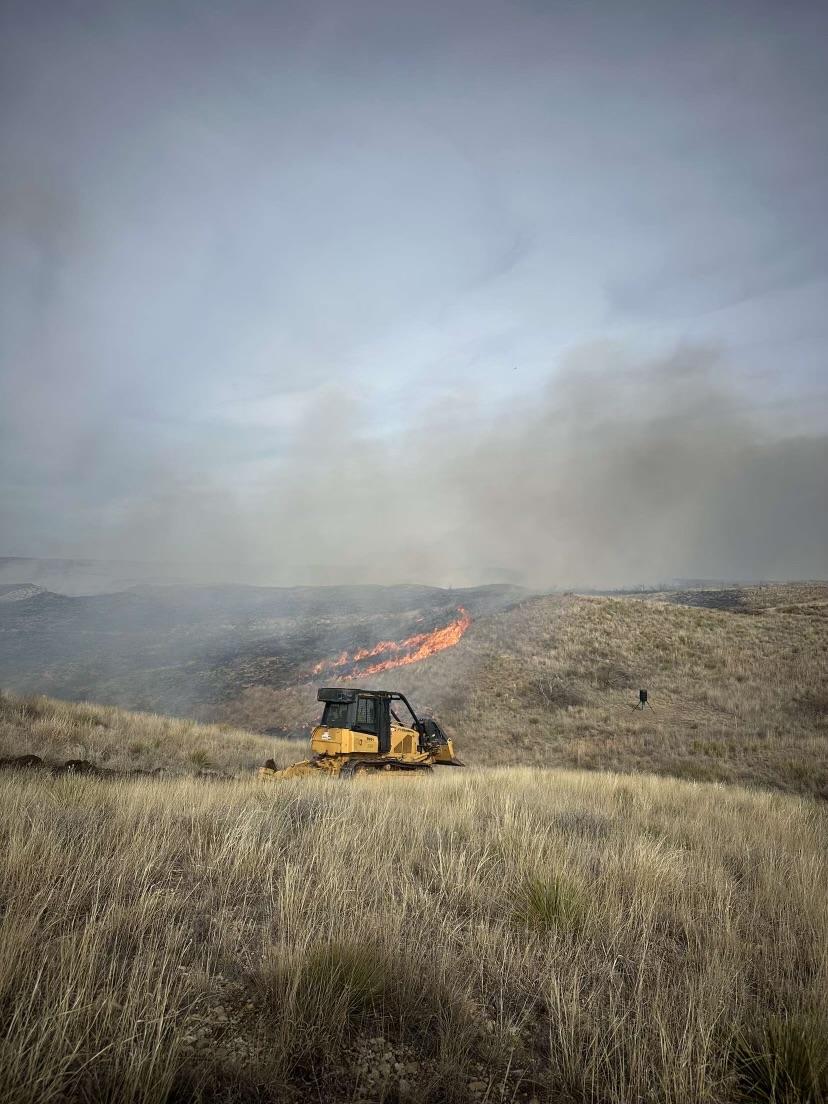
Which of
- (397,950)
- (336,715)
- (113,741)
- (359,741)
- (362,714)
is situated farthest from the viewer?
(336,715)

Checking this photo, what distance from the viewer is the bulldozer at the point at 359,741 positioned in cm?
1348

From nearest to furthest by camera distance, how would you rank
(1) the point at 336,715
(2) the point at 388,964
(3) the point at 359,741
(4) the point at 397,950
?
(2) the point at 388,964 < (4) the point at 397,950 < (3) the point at 359,741 < (1) the point at 336,715

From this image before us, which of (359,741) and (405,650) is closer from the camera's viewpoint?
(359,741)

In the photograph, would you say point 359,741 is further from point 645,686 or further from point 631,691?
point 645,686

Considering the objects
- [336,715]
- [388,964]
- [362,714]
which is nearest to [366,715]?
[362,714]

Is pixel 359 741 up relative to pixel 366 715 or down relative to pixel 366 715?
down

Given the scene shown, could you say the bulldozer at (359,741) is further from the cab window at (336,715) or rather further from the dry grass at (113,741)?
the dry grass at (113,741)

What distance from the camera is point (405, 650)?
42.4m

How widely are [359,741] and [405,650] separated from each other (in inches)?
1128

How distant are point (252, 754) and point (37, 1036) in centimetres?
1711

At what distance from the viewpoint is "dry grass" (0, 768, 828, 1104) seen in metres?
2.05

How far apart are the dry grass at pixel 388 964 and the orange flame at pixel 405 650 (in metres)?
34.9

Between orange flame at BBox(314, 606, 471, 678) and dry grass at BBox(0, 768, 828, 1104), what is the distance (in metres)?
34.9

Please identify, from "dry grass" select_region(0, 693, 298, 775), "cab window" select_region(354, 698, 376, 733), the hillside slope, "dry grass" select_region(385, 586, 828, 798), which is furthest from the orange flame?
"cab window" select_region(354, 698, 376, 733)
